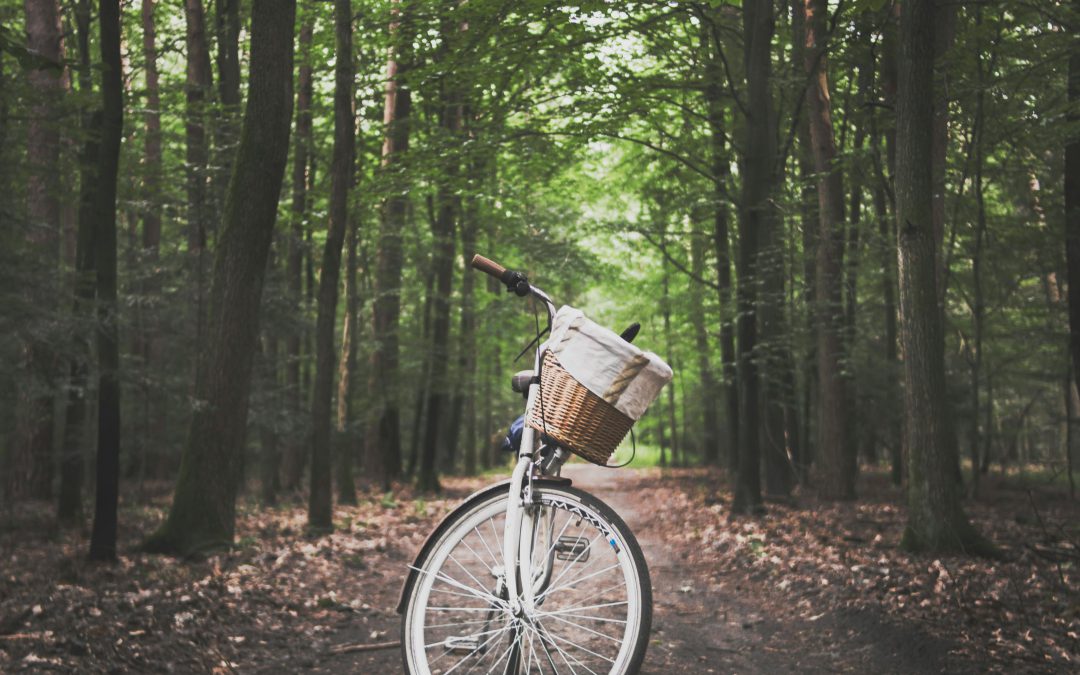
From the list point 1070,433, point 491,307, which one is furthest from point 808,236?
point 491,307

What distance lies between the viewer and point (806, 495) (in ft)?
46.4

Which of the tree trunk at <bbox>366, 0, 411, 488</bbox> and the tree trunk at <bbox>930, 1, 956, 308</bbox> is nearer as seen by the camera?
the tree trunk at <bbox>930, 1, 956, 308</bbox>

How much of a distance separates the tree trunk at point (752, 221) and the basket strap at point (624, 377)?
8.09m

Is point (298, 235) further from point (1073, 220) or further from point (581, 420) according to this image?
point (581, 420)

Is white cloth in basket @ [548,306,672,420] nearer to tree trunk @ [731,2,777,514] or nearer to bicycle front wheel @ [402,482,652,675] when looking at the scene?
bicycle front wheel @ [402,482,652,675]

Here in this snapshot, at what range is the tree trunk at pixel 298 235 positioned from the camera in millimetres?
12836

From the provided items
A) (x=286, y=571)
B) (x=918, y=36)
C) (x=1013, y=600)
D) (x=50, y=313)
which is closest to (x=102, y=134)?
(x=50, y=313)

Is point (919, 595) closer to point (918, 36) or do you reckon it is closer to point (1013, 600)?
point (1013, 600)

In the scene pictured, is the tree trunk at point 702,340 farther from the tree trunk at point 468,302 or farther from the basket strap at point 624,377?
the basket strap at point 624,377

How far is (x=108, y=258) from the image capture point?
22.9 feet

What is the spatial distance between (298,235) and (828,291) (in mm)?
9569

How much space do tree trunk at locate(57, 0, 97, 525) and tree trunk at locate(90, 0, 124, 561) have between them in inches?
6.8

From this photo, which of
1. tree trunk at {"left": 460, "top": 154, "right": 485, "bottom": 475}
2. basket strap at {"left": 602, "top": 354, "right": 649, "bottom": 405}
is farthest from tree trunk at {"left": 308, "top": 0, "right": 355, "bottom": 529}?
basket strap at {"left": 602, "top": 354, "right": 649, "bottom": 405}

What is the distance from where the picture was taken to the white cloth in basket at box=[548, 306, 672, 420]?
3131mm
